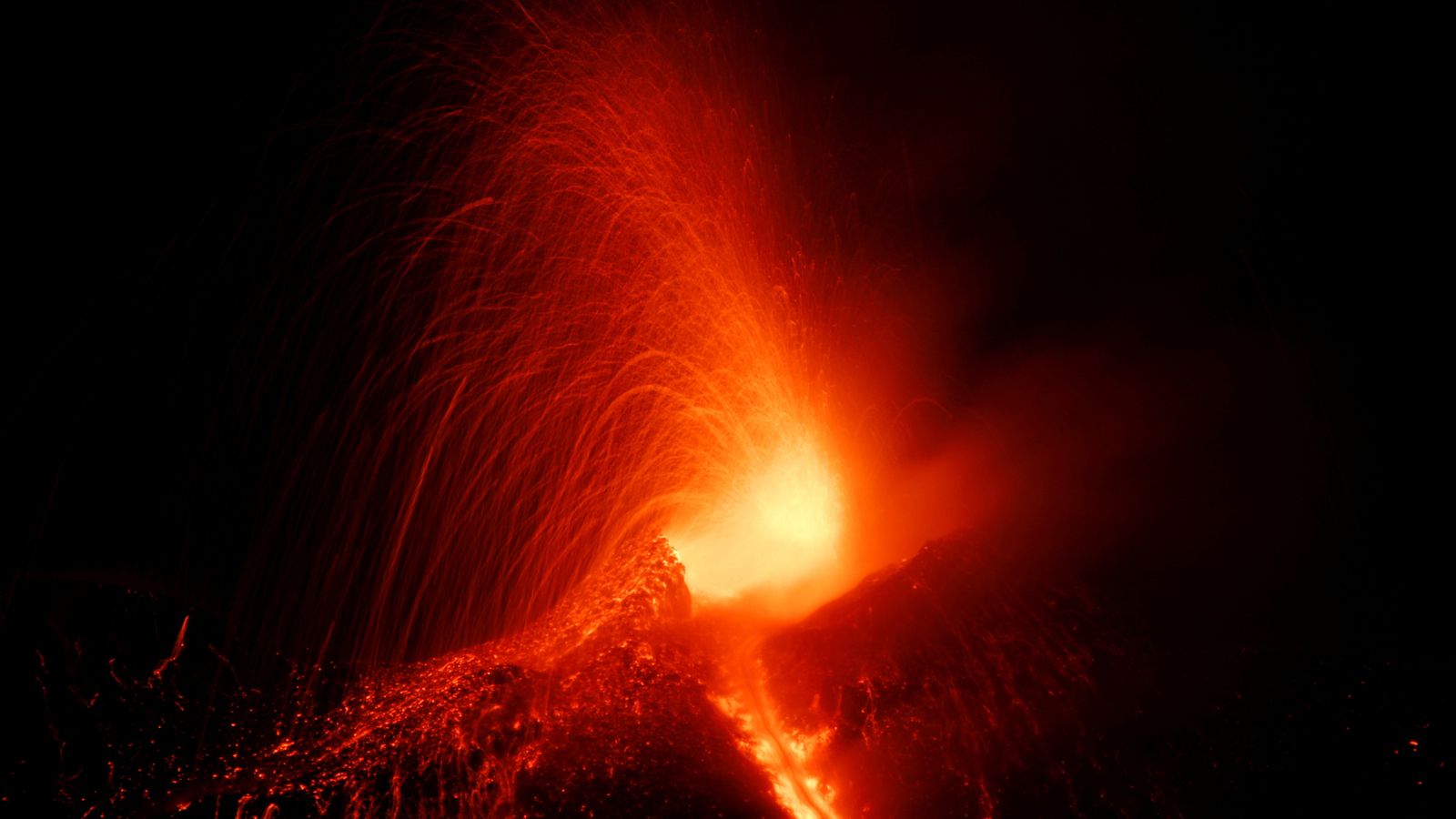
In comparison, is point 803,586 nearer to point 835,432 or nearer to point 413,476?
point 835,432

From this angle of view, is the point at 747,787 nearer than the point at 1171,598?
Yes

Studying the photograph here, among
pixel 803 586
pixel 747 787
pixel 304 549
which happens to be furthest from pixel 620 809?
pixel 304 549

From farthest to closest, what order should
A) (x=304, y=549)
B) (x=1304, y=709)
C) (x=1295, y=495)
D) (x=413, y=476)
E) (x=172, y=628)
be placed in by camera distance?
(x=413, y=476), (x=304, y=549), (x=1295, y=495), (x=172, y=628), (x=1304, y=709)

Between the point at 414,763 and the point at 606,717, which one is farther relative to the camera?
the point at 606,717

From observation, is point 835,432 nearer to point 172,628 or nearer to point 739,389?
point 739,389

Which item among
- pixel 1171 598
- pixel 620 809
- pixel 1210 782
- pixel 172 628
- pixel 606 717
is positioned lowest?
pixel 1210 782

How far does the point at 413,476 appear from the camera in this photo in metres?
15.9

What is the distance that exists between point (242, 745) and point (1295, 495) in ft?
44.6

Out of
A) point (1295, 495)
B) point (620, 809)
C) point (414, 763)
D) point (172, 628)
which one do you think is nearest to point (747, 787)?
point (620, 809)

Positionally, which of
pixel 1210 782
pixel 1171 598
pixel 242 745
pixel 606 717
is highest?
pixel 242 745

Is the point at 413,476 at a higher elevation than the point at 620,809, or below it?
higher

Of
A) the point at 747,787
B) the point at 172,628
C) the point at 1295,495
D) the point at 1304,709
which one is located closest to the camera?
the point at 747,787

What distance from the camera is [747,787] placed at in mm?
6934

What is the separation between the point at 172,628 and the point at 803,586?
7.99 m
